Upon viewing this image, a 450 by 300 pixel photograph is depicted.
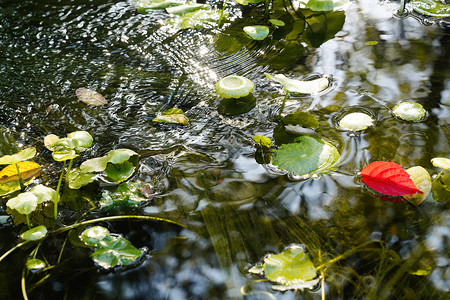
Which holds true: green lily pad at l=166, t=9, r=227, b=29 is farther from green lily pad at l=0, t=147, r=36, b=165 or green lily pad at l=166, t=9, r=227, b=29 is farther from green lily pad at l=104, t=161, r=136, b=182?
green lily pad at l=0, t=147, r=36, b=165

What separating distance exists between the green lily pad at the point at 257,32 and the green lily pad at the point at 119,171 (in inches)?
36.0

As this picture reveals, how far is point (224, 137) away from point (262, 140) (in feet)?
0.47

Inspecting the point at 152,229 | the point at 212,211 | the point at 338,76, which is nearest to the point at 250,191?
the point at 212,211

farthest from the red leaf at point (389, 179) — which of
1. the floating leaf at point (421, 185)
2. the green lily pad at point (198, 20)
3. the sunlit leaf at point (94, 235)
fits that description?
the green lily pad at point (198, 20)

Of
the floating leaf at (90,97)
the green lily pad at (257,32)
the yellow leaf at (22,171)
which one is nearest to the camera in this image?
the yellow leaf at (22,171)

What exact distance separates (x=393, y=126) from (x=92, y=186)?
1037 millimetres

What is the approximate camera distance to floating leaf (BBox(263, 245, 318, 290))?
0.96 metres

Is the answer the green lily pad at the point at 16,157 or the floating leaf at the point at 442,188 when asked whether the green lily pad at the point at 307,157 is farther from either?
the green lily pad at the point at 16,157

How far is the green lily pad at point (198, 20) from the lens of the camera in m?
2.03

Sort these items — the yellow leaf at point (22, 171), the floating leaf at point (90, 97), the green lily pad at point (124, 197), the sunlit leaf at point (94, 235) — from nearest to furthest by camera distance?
the sunlit leaf at point (94, 235)
the green lily pad at point (124, 197)
the yellow leaf at point (22, 171)
the floating leaf at point (90, 97)

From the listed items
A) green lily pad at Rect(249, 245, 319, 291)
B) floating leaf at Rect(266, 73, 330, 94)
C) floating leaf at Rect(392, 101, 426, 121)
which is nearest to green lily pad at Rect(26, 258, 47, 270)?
green lily pad at Rect(249, 245, 319, 291)

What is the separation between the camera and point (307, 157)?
126 cm

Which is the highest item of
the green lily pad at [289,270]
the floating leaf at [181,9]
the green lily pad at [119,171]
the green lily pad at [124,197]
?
the floating leaf at [181,9]

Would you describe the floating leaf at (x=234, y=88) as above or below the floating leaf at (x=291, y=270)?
above
